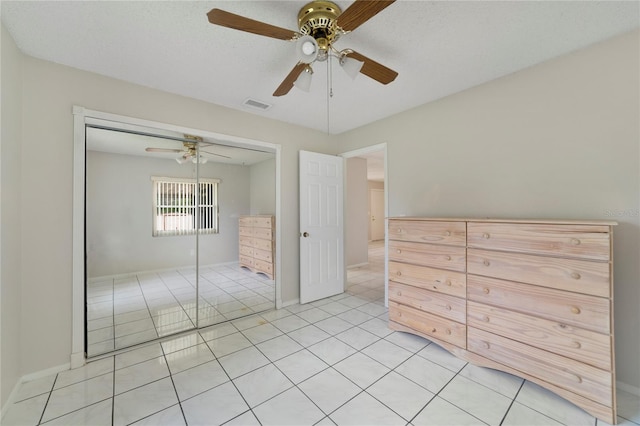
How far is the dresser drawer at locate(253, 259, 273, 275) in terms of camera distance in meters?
3.37

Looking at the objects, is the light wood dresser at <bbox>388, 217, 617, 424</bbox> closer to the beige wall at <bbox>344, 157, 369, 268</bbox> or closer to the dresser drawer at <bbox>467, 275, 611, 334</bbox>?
the dresser drawer at <bbox>467, 275, 611, 334</bbox>

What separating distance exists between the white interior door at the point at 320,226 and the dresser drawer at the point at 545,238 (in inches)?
78.4

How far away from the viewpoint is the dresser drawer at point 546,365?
1.54 m

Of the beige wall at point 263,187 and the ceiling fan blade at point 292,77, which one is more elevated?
the ceiling fan blade at point 292,77

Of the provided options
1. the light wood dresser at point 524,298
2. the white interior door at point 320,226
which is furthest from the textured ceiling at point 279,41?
the light wood dresser at point 524,298

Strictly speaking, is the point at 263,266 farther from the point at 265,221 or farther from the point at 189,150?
the point at 189,150

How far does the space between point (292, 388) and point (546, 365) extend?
5.89ft

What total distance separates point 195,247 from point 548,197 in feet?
11.7

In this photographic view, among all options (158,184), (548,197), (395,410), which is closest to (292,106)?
(158,184)

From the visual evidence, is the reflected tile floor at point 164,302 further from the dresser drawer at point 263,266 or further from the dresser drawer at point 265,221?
the dresser drawer at point 265,221

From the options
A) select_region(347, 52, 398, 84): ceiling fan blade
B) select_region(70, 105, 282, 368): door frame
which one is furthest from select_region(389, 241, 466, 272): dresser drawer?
select_region(70, 105, 282, 368): door frame

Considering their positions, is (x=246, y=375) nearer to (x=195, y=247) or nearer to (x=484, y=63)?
(x=195, y=247)

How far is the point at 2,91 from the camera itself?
1.60 m

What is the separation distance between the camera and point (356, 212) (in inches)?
237
